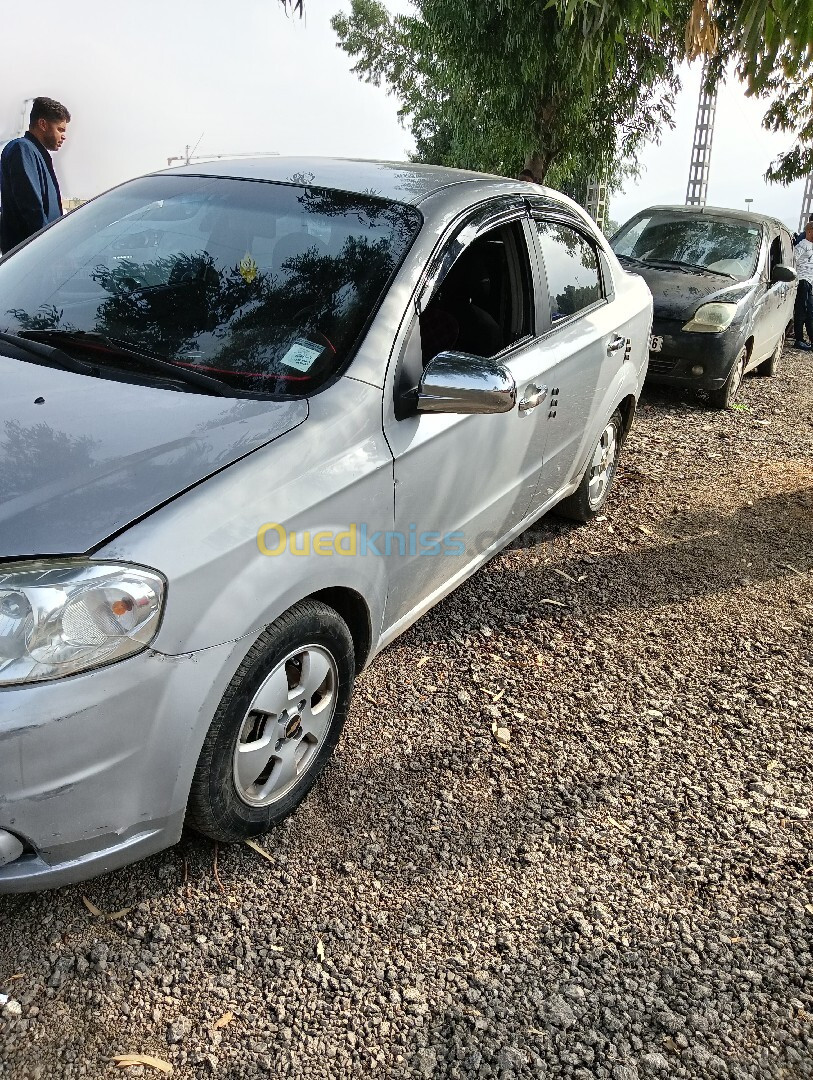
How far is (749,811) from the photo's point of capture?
3.10 metres

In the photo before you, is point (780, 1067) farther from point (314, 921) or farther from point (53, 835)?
point (53, 835)

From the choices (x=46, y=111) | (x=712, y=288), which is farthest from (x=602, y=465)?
(x=46, y=111)

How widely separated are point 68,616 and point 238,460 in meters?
0.59

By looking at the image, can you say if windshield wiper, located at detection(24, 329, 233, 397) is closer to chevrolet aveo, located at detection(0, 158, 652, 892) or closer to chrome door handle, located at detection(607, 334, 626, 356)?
chevrolet aveo, located at detection(0, 158, 652, 892)

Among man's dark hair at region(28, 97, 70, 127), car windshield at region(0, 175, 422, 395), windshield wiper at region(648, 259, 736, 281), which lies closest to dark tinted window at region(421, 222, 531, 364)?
car windshield at region(0, 175, 422, 395)

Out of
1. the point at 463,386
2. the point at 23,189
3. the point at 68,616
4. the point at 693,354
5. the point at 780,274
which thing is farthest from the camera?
the point at 780,274

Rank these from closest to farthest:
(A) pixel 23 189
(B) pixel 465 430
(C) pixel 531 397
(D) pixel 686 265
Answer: (B) pixel 465 430
(C) pixel 531 397
(A) pixel 23 189
(D) pixel 686 265

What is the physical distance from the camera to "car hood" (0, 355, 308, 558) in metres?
2.08

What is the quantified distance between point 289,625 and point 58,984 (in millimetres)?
1033

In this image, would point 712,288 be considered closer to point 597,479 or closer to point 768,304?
point 768,304

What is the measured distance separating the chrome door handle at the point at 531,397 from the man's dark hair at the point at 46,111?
417 cm

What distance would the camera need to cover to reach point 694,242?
29.3ft

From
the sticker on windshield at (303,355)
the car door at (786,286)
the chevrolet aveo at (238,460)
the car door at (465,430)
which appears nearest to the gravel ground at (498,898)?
the chevrolet aveo at (238,460)

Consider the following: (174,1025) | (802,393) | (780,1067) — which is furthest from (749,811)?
(802,393)
